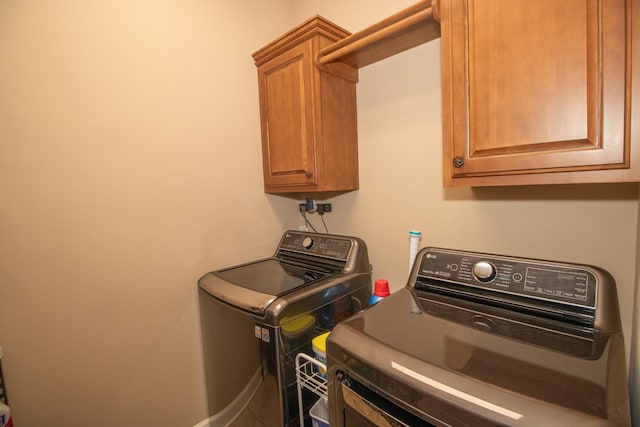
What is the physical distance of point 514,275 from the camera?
961 millimetres

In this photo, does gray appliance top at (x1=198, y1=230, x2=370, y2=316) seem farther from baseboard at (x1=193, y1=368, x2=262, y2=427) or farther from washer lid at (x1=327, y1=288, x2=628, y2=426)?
washer lid at (x1=327, y1=288, x2=628, y2=426)

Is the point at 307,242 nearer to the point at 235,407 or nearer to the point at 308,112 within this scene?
the point at 308,112

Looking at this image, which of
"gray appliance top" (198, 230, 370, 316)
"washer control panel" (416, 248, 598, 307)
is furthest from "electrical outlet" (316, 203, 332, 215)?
"washer control panel" (416, 248, 598, 307)

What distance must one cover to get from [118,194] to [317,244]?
97 centimetres

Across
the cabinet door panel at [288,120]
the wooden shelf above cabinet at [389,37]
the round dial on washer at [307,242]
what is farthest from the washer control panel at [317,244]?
the wooden shelf above cabinet at [389,37]

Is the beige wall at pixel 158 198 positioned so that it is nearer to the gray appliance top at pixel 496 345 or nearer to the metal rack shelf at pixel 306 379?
the gray appliance top at pixel 496 345

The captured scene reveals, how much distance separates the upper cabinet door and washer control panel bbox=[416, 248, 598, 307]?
317 millimetres

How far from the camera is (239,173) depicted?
1.64m

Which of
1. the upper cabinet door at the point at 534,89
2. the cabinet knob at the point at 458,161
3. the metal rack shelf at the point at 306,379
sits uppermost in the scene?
the upper cabinet door at the point at 534,89

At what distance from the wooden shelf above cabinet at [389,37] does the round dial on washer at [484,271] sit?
0.86m

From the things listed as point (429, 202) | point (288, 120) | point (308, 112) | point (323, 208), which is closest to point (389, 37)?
point (308, 112)

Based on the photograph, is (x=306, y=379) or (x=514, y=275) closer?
(x=514, y=275)

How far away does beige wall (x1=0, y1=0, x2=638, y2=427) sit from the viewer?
1.07 m

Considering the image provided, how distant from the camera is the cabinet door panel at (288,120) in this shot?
4.63 ft
